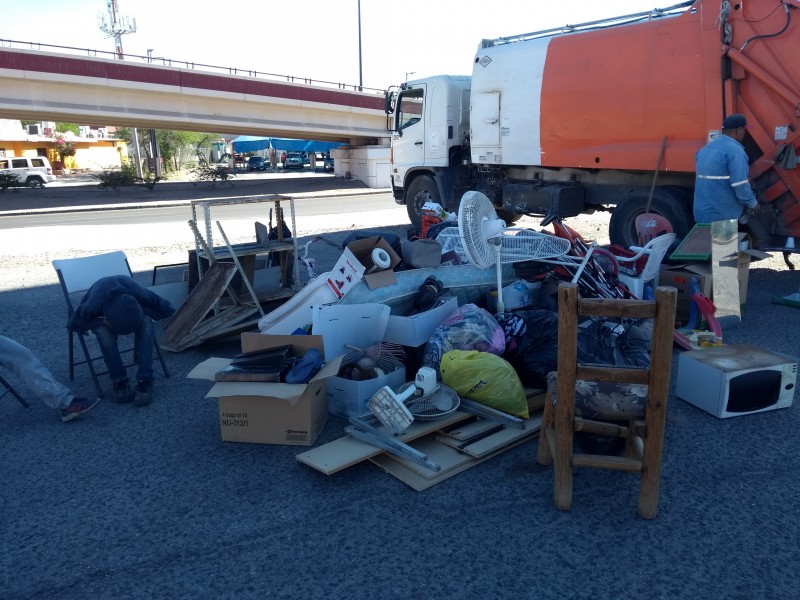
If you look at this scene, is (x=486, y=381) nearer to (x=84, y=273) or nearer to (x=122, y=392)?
(x=122, y=392)

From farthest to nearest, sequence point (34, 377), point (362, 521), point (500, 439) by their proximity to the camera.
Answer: point (34, 377), point (500, 439), point (362, 521)

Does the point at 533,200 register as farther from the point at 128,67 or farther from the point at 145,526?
the point at 128,67

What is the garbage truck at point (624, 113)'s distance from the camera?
6852mm

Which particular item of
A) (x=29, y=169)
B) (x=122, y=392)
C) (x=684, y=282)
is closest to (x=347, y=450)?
(x=122, y=392)

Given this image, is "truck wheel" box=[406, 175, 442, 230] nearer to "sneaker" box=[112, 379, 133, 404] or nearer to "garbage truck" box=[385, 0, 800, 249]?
"garbage truck" box=[385, 0, 800, 249]

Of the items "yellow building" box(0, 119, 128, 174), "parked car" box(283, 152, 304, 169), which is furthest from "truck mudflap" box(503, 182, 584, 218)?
"parked car" box(283, 152, 304, 169)

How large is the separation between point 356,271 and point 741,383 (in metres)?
2.73

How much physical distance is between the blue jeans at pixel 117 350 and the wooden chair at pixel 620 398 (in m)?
2.86

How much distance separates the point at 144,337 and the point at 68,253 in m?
7.30

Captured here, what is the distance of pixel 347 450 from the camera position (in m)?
3.36

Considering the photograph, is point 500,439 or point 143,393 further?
point 143,393

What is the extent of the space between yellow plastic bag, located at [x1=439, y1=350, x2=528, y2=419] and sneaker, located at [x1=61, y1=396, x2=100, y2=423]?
2348 millimetres

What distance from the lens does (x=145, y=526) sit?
291 centimetres

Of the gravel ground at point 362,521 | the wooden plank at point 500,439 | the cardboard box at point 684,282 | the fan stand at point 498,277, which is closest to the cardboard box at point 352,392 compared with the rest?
the gravel ground at point 362,521
